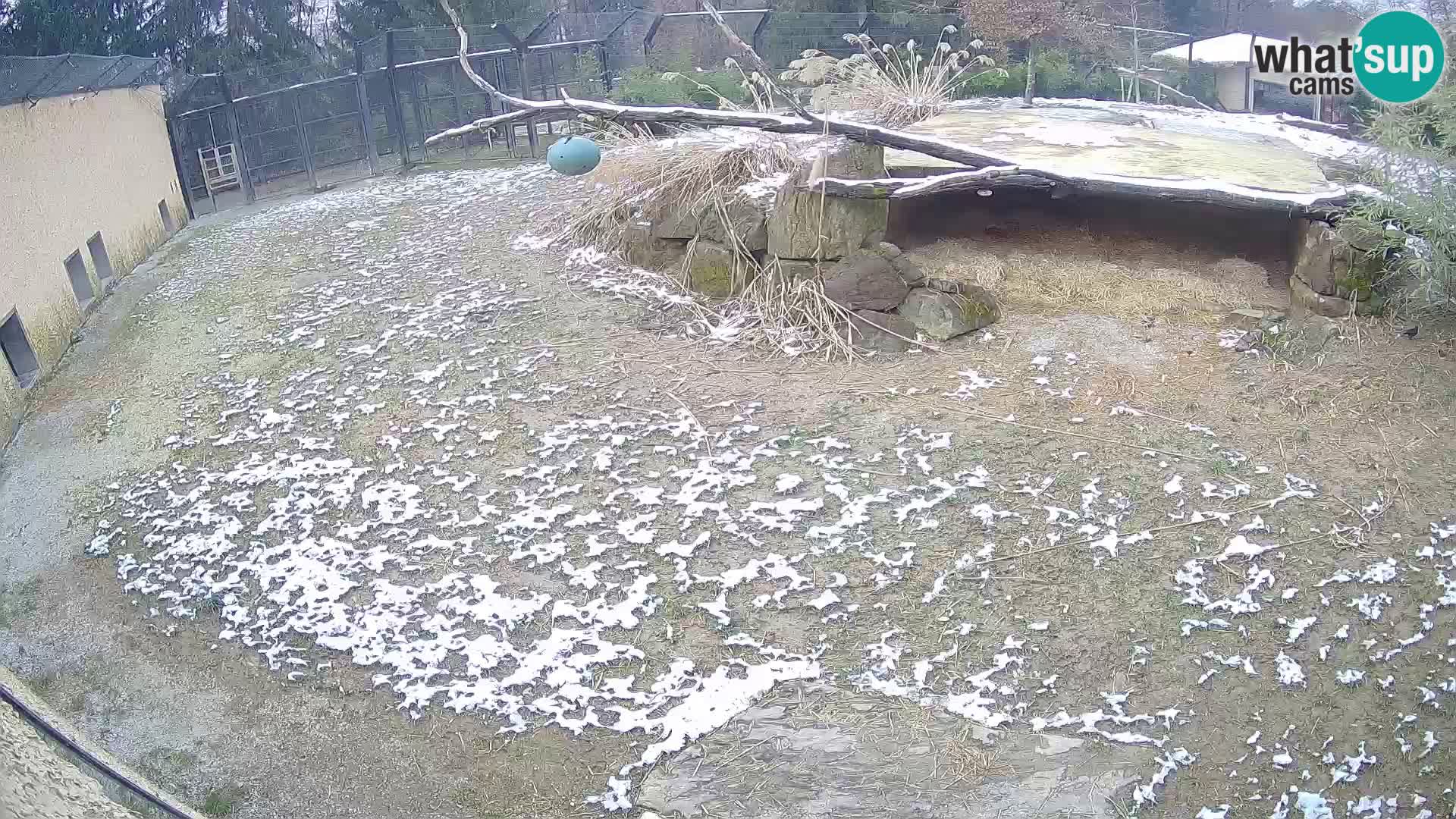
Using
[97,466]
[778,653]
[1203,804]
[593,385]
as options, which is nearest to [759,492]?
[778,653]

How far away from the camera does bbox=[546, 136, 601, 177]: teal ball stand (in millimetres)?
4871

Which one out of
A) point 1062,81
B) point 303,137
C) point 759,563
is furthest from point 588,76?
point 759,563

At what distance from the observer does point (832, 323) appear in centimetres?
519

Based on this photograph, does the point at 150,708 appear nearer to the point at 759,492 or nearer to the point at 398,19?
the point at 759,492

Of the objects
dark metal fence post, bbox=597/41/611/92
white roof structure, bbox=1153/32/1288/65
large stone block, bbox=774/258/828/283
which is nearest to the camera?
large stone block, bbox=774/258/828/283

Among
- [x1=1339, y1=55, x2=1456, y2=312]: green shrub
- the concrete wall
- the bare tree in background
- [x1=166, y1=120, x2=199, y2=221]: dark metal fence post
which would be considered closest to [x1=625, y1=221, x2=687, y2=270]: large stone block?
[x1=1339, y1=55, x2=1456, y2=312]: green shrub

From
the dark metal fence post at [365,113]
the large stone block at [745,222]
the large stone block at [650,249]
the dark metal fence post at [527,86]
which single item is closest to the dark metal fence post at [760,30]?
the dark metal fence post at [527,86]

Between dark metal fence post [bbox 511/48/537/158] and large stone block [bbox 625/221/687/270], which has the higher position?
dark metal fence post [bbox 511/48/537/158]

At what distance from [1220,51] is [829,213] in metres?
9.91

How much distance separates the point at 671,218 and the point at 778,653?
340cm

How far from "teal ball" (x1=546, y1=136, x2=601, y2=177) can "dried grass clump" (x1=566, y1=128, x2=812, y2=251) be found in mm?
1036

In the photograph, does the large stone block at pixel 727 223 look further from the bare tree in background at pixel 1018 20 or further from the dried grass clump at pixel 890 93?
the bare tree in background at pixel 1018 20

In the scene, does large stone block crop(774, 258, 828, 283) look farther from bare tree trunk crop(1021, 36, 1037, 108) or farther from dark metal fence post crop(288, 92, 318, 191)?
dark metal fence post crop(288, 92, 318, 191)

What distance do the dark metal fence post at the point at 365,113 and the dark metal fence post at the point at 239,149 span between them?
1164mm
